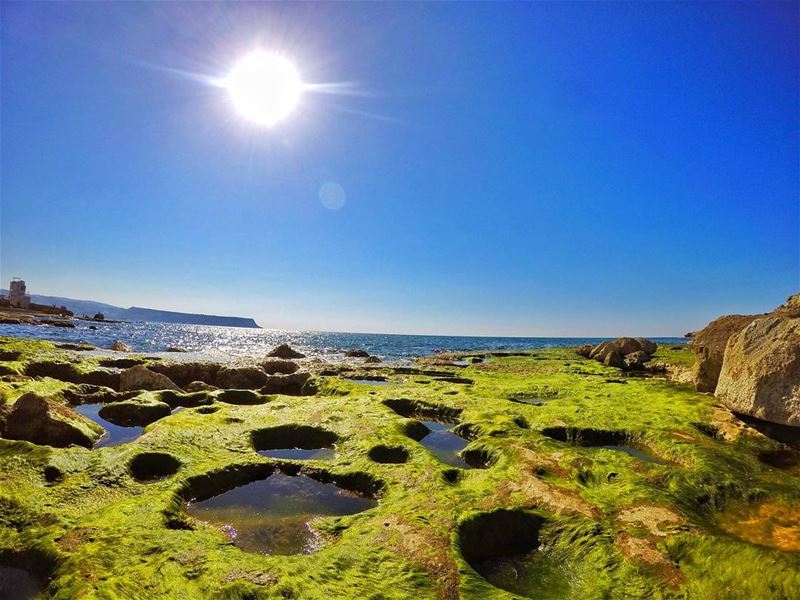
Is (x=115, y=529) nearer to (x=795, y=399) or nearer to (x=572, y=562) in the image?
(x=572, y=562)

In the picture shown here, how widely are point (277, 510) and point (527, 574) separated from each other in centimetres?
607

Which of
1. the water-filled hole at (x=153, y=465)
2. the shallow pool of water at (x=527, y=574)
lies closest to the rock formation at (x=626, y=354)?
the shallow pool of water at (x=527, y=574)

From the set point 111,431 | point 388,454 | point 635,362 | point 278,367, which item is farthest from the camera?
point 635,362

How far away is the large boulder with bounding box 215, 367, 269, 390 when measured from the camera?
87.8ft

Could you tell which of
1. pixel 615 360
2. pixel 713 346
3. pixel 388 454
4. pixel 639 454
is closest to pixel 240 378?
pixel 388 454

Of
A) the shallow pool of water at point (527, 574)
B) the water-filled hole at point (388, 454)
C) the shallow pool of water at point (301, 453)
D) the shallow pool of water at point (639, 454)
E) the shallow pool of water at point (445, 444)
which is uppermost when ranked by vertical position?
the shallow pool of water at point (639, 454)

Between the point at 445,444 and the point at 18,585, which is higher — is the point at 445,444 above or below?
above

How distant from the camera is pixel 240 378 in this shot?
88.0 feet

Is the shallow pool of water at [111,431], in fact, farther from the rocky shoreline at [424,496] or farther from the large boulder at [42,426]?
→ the large boulder at [42,426]

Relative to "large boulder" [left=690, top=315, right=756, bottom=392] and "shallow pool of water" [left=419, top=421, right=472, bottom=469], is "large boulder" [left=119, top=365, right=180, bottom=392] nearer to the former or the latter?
"shallow pool of water" [left=419, top=421, right=472, bottom=469]

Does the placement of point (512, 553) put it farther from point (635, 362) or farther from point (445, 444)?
point (635, 362)

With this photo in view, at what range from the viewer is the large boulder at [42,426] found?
12.8 metres

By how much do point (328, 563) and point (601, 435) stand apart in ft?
43.8

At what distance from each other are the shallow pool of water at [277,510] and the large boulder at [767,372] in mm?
14772
